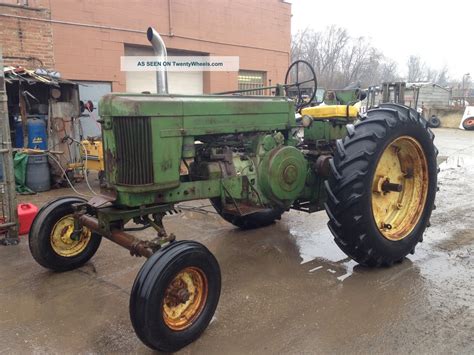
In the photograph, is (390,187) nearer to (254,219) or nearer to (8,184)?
(254,219)

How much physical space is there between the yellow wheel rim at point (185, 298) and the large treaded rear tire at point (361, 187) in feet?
4.42

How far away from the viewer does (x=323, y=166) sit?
4.32m

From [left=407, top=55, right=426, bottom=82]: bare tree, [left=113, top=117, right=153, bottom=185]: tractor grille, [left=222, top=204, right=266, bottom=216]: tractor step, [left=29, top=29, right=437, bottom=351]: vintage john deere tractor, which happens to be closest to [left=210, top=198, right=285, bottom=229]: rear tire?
[left=29, top=29, right=437, bottom=351]: vintage john deere tractor

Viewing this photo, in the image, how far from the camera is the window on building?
13727 millimetres

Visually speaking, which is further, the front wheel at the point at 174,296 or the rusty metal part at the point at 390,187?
the rusty metal part at the point at 390,187

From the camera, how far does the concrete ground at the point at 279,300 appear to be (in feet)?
9.49

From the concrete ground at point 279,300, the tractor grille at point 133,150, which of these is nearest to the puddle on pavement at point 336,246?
the concrete ground at point 279,300

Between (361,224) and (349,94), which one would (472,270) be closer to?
(361,224)

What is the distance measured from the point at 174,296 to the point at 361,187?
5.78 feet

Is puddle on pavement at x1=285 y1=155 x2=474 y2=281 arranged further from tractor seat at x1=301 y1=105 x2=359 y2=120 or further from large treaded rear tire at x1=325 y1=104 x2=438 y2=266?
tractor seat at x1=301 y1=105 x2=359 y2=120

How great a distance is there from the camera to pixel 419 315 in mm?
3236

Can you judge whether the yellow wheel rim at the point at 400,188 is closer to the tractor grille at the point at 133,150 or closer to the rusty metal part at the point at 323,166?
the rusty metal part at the point at 323,166

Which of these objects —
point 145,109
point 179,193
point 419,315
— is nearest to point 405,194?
point 419,315

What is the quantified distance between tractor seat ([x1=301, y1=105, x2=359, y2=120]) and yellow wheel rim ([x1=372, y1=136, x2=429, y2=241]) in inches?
27.1
